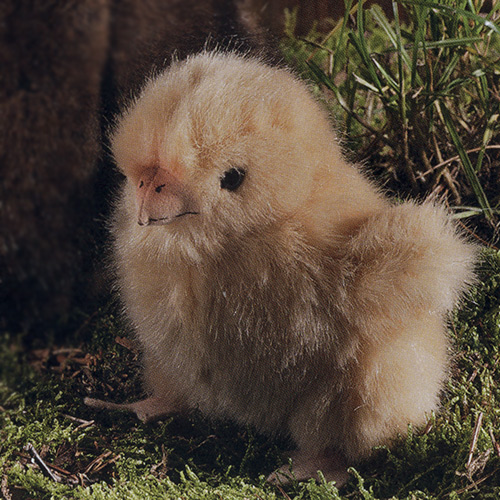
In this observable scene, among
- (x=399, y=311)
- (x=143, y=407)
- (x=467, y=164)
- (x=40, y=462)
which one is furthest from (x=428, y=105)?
(x=40, y=462)

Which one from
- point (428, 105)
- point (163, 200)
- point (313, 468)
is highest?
point (428, 105)

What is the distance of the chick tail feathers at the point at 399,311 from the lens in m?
0.55

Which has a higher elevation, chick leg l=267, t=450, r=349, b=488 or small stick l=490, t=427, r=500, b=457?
small stick l=490, t=427, r=500, b=457

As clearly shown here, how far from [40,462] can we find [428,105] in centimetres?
61

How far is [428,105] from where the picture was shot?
71cm

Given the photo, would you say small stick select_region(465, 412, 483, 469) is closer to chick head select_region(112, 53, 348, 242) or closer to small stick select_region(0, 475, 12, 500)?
chick head select_region(112, 53, 348, 242)

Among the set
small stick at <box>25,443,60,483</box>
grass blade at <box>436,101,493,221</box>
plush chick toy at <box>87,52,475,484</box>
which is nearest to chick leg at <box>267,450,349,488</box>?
plush chick toy at <box>87,52,475,484</box>

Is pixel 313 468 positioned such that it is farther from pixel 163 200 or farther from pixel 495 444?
pixel 163 200

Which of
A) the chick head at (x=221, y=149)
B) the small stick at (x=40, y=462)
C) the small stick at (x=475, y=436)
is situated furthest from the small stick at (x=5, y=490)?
the small stick at (x=475, y=436)

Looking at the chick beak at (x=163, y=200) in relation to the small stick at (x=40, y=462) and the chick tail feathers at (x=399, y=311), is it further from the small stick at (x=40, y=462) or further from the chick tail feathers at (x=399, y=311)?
the small stick at (x=40, y=462)

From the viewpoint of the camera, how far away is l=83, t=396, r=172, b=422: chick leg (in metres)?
0.69

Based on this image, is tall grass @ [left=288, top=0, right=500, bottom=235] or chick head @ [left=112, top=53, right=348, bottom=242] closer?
chick head @ [left=112, top=53, right=348, bottom=242]

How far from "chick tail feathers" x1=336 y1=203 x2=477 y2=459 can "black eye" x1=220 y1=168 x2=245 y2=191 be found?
12 centimetres

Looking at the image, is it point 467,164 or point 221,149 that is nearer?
point 221,149
